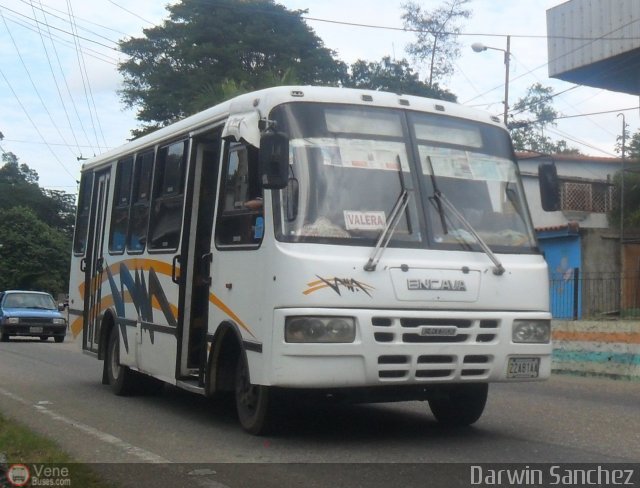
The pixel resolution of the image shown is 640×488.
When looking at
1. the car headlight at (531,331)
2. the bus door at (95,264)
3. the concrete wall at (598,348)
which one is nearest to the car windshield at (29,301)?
the bus door at (95,264)

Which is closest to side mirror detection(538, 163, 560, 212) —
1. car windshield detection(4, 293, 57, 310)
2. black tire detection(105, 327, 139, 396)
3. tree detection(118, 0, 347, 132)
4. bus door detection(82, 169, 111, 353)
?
black tire detection(105, 327, 139, 396)

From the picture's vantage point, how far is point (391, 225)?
778cm

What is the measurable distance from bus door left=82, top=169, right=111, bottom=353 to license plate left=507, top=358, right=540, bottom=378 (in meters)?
6.49

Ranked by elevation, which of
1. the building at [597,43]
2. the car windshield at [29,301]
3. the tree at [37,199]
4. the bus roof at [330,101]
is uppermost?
the tree at [37,199]

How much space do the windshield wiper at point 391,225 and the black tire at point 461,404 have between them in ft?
5.35

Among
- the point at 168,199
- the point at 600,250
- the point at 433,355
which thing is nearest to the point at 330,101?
the point at 433,355

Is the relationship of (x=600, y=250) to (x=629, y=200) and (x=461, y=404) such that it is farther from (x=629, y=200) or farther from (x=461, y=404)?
(x=461, y=404)

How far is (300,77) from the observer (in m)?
42.2

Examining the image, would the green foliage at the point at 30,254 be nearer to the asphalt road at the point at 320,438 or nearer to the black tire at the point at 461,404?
the asphalt road at the point at 320,438

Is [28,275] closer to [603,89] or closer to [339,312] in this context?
[603,89]

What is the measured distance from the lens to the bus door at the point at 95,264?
42.2 feet

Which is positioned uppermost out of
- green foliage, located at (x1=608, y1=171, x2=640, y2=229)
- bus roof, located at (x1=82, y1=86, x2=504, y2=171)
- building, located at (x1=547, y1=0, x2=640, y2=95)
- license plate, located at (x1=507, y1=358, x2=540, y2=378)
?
building, located at (x1=547, y1=0, x2=640, y2=95)

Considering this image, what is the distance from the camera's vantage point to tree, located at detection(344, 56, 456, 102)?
45594mm

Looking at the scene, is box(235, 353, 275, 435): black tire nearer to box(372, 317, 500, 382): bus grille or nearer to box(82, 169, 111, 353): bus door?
box(372, 317, 500, 382): bus grille
